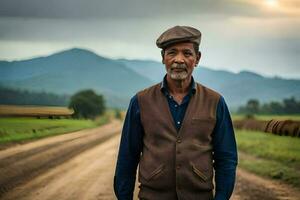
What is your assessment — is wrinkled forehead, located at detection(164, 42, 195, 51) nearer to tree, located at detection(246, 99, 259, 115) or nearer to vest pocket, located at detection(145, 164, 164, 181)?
vest pocket, located at detection(145, 164, 164, 181)

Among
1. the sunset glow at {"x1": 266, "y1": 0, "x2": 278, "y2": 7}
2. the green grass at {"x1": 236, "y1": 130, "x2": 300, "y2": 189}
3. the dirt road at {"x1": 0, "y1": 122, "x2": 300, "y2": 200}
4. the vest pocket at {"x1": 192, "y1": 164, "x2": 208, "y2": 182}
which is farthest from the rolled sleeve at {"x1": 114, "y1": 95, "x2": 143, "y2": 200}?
the sunset glow at {"x1": 266, "y1": 0, "x2": 278, "y2": 7}

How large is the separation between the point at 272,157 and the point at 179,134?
29.6ft

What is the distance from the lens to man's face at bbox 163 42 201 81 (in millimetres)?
2945

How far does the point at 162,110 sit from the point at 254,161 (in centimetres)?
873

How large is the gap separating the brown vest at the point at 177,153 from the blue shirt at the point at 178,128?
34 millimetres

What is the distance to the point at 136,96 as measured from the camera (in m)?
3.02

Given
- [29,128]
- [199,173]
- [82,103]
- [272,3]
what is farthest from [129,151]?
[82,103]

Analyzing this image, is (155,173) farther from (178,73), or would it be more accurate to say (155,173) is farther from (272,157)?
(272,157)

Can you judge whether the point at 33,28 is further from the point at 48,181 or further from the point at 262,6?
the point at 262,6

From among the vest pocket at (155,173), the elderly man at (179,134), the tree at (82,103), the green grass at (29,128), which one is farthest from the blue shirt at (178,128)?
the tree at (82,103)

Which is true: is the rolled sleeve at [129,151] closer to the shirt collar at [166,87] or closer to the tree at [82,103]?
the shirt collar at [166,87]

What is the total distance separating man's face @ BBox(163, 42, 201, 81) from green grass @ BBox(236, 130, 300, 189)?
19.7 ft

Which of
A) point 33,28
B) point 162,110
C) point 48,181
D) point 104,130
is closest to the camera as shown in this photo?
point 162,110

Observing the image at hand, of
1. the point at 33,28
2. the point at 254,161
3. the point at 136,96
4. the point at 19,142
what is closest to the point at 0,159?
the point at 19,142
